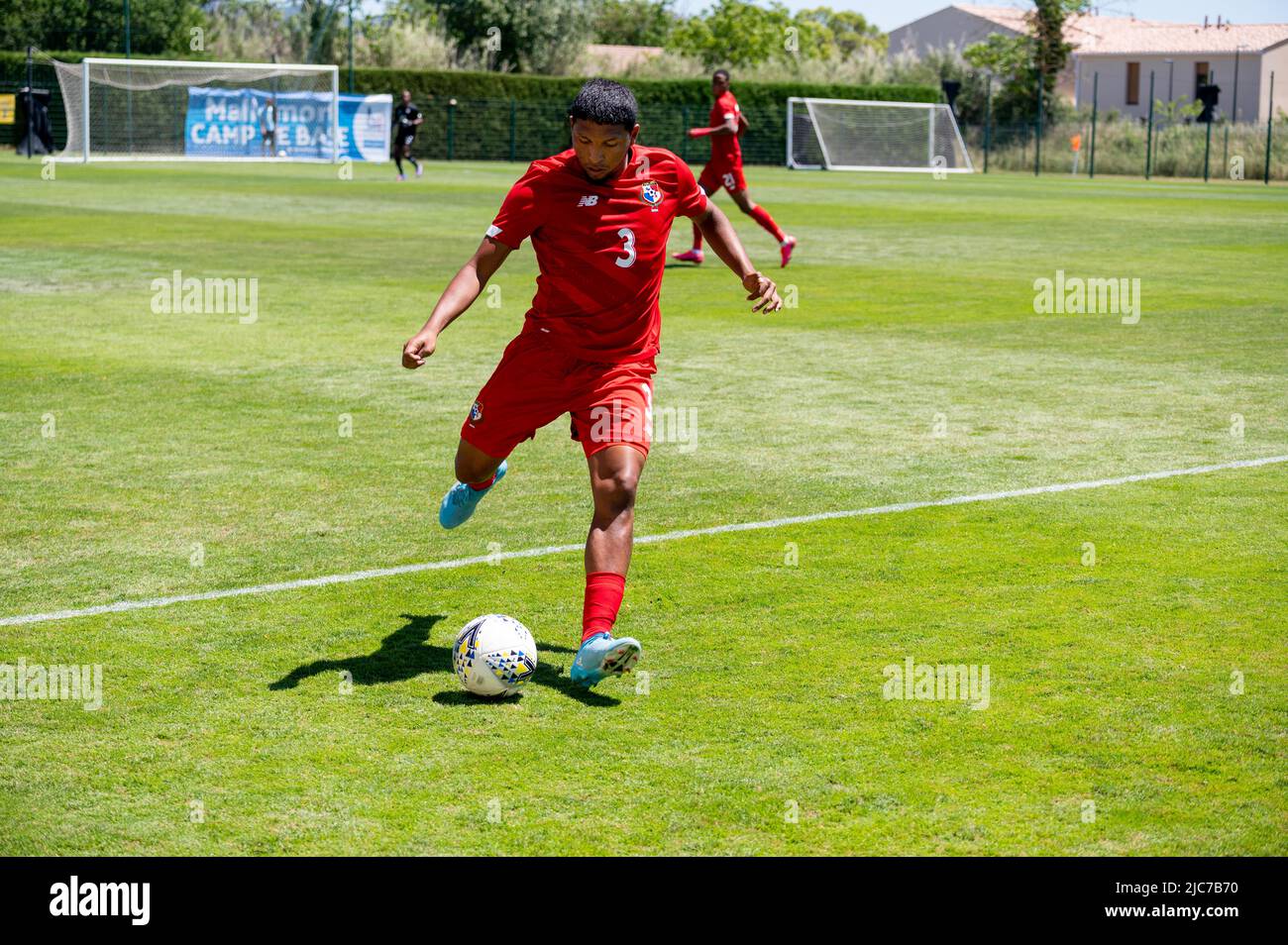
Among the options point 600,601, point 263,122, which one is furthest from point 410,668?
point 263,122

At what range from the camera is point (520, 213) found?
6043 millimetres

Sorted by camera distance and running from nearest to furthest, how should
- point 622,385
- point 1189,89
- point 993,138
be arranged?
point 622,385 → point 993,138 → point 1189,89

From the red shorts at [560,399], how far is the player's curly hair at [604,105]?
36.0 inches

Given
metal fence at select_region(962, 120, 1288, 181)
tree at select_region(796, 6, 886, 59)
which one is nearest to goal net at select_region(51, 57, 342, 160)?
metal fence at select_region(962, 120, 1288, 181)

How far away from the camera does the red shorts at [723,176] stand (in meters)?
20.5

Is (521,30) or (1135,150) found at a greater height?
(521,30)

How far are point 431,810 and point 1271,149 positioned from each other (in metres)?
52.4

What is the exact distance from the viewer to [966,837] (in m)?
4.30

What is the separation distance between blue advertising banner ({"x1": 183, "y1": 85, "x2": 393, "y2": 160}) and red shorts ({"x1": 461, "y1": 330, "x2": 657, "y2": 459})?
45.5 m

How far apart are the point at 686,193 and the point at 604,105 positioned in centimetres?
72

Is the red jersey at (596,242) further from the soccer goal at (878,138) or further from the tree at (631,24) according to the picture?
the tree at (631,24)

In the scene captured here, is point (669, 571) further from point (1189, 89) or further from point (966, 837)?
point (1189, 89)

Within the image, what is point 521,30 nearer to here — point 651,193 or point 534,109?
point 534,109
